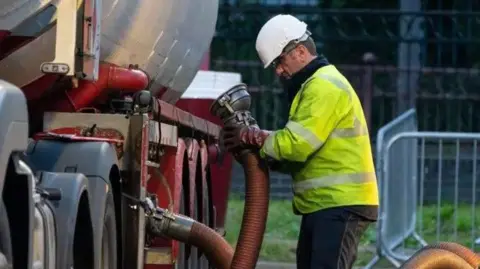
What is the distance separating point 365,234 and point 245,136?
7.36 meters

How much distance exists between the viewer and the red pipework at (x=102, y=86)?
7.02 metres

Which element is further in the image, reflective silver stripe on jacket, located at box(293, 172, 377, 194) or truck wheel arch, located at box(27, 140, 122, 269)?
reflective silver stripe on jacket, located at box(293, 172, 377, 194)

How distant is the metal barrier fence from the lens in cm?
1221

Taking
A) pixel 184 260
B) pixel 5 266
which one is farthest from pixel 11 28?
pixel 184 260

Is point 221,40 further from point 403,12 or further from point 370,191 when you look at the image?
point 370,191

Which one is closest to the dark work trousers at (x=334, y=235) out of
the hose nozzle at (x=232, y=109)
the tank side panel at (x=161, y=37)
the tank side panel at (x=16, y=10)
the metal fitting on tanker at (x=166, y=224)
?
the hose nozzle at (x=232, y=109)

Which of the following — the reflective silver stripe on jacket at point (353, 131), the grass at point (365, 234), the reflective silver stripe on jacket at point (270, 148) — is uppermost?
the reflective silver stripe on jacket at point (353, 131)

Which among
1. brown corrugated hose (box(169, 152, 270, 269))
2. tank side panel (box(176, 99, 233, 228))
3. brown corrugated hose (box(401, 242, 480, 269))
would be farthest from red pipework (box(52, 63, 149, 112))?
tank side panel (box(176, 99, 233, 228))

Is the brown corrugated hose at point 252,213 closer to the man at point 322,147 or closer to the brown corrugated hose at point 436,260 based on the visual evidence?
the man at point 322,147

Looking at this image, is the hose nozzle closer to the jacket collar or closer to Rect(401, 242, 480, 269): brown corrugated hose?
the jacket collar

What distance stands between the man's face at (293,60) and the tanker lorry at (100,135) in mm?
674

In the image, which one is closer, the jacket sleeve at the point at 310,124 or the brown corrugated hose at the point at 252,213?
the jacket sleeve at the point at 310,124

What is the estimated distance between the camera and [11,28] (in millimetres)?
6242

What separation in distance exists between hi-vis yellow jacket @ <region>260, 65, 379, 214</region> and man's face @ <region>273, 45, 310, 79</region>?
0.11m
